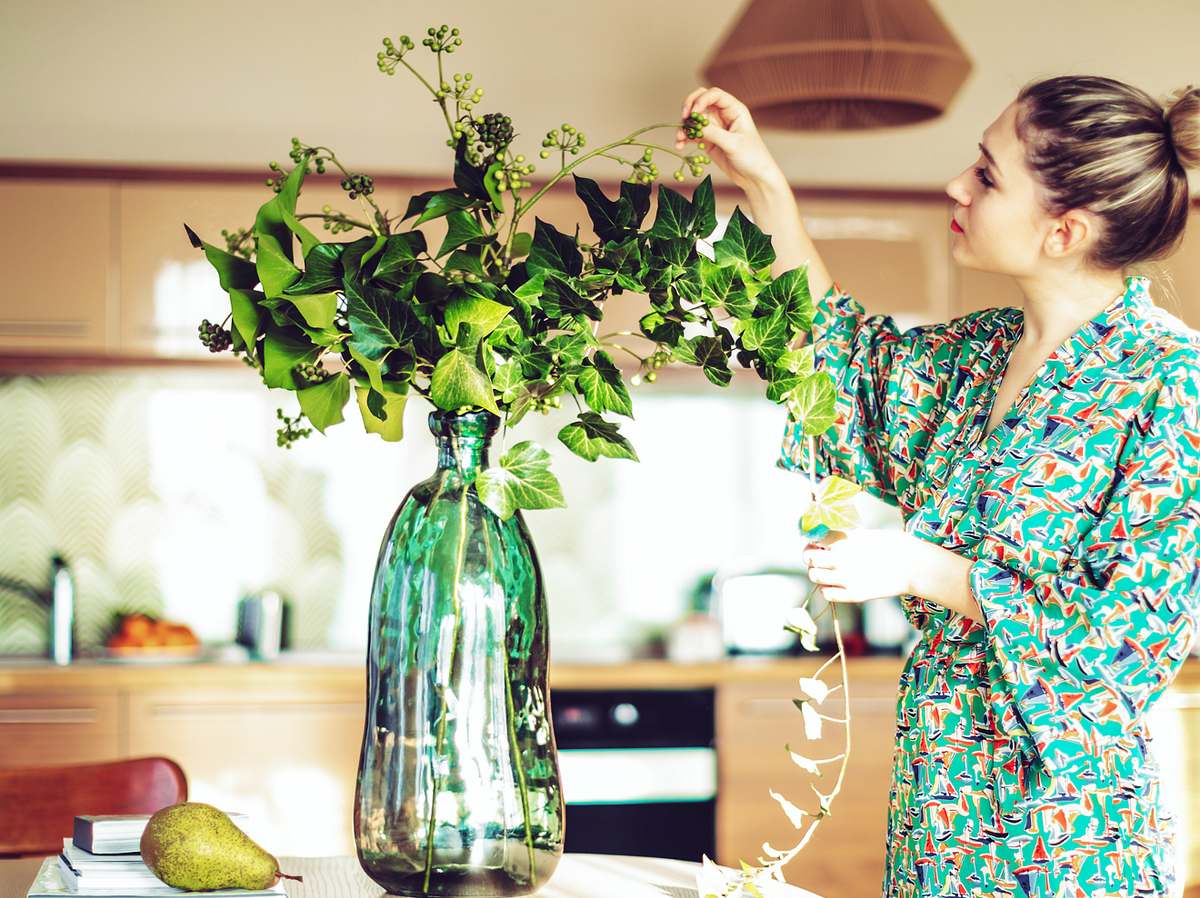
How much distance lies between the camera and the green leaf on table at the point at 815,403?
1.31 meters

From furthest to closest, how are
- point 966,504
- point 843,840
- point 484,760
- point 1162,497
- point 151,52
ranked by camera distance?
1. point 151,52
2. point 843,840
3. point 966,504
4. point 1162,497
5. point 484,760

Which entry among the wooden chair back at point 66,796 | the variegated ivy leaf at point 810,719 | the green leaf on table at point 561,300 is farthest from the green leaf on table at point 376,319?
the wooden chair back at point 66,796

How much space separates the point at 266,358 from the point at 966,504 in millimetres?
738

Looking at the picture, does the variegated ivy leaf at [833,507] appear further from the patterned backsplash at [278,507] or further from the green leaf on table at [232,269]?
the patterned backsplash at [278,507]

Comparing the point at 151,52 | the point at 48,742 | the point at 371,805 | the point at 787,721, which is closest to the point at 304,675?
the point at 48,742

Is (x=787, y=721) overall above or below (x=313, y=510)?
below

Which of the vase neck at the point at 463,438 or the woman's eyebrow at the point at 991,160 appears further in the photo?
the woman's eyebrow at the point at 991,160

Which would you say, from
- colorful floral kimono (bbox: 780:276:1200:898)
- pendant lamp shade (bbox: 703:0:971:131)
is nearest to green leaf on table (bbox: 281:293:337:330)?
colorful floral kimono (bbox: 780:276:1200:898)

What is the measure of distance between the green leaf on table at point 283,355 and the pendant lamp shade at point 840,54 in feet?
6.47

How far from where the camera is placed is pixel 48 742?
3.65 m

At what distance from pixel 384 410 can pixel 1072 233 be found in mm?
759

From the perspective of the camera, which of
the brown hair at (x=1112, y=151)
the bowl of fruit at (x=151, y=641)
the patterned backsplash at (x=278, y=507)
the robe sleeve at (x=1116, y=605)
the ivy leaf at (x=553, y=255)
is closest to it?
the ivy leaf at (x=553, y=255)

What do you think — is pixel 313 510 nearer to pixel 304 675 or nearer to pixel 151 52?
pixel 304 675

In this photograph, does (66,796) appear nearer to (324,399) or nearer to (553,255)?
(324,399)
